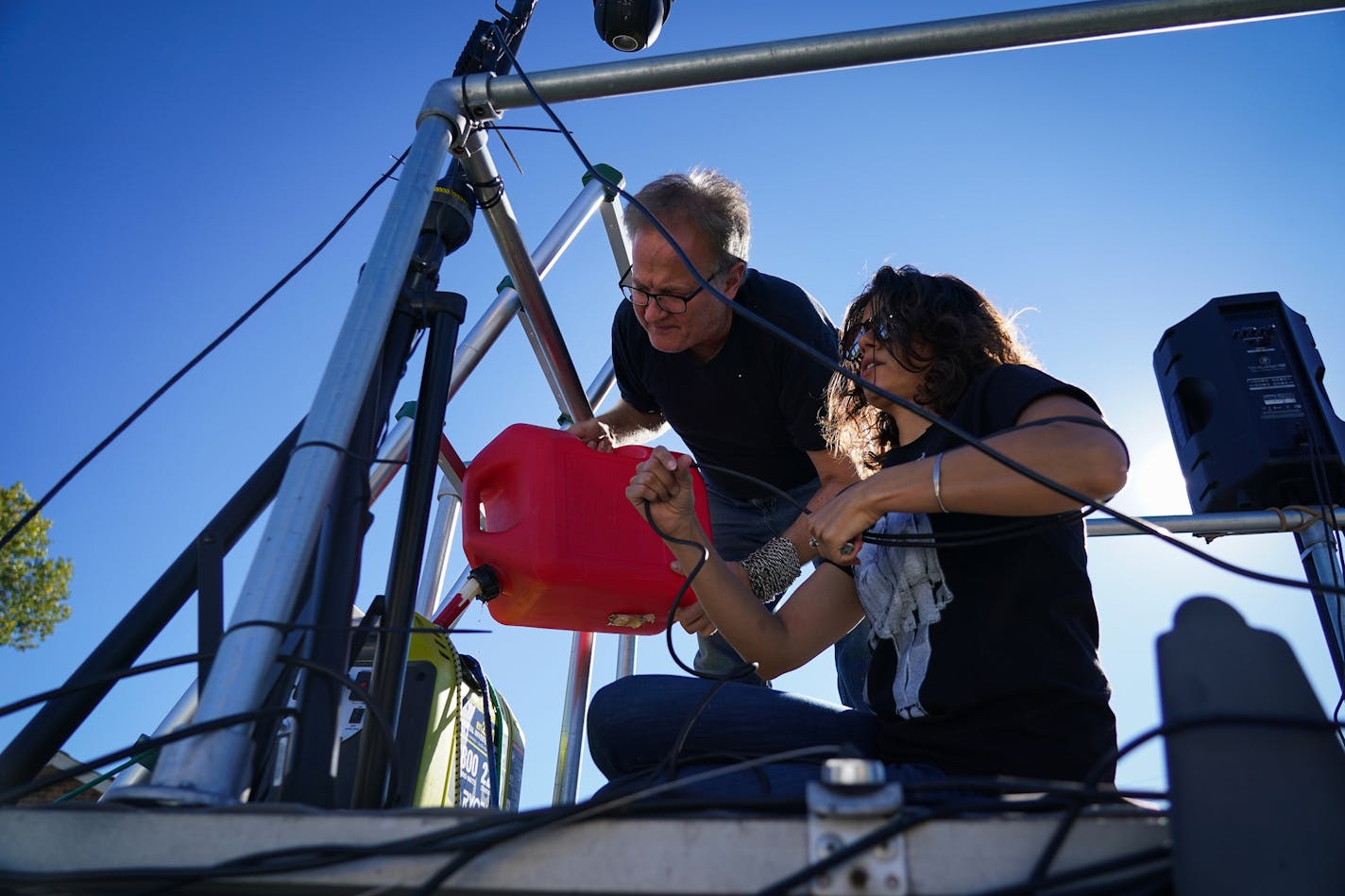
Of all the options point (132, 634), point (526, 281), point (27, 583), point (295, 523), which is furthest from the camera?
point (27, 583)

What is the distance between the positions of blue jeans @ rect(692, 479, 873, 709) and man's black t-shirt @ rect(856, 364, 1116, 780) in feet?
3.15

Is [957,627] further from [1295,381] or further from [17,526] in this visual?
[1295,381]

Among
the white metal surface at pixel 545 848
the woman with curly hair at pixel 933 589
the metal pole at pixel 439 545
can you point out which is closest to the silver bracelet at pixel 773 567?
the woman with curly hair at pixel 933 589

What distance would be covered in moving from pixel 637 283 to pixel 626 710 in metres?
1.01

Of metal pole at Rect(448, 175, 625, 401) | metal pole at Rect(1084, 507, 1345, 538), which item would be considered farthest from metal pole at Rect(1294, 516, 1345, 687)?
metal pole at Rect(448, 175, 625, 401)

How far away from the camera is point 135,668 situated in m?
0.88

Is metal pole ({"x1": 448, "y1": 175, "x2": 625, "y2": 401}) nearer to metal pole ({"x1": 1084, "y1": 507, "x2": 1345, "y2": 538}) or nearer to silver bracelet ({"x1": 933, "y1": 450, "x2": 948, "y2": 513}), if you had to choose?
silver bracelet ({"x1": 933, "y1": 450, "x2": 948, "y2": 513})

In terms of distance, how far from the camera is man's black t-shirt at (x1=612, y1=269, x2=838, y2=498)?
2.06 meters

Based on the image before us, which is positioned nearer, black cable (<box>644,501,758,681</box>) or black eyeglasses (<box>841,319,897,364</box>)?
black cable (<box>644,501,758,681</box>)

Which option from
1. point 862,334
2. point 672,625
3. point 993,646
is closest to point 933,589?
point 993,646

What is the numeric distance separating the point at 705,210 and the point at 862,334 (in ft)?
2.66

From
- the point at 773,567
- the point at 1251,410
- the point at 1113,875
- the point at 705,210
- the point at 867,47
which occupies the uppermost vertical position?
the point at 705,210

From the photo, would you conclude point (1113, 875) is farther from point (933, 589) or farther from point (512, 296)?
point (512, 296)

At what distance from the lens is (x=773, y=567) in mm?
1882
